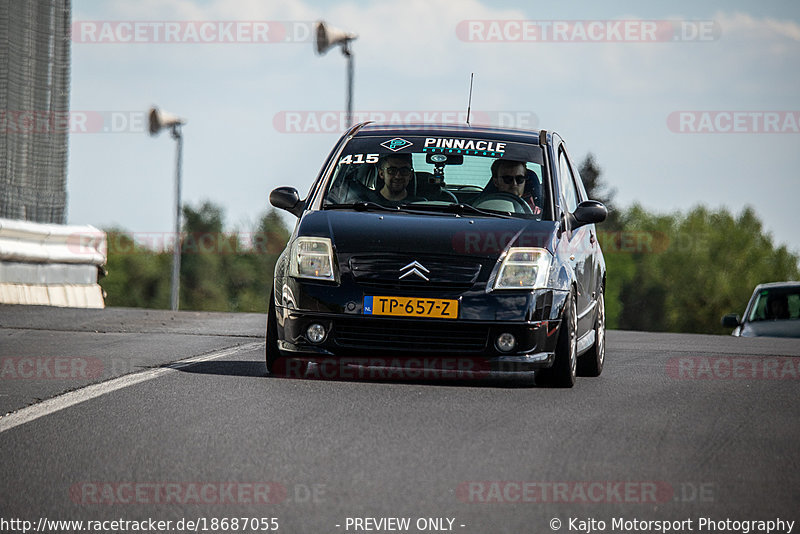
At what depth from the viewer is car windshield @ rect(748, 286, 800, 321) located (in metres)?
19.9

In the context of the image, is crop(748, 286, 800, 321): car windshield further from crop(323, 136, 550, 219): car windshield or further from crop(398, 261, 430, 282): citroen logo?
crop(398, 261, 430, 282): citroen logo

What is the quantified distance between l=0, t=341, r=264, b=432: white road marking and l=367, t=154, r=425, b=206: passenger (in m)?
1.95

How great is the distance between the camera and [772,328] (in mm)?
19578

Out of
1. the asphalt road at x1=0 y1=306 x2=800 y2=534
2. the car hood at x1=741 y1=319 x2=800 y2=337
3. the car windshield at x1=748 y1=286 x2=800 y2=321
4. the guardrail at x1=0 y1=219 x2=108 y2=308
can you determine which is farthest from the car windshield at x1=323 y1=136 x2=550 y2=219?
the car windshield at x1=748 y1=286 x2=800 y2=321

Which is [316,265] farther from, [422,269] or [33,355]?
[33,355]

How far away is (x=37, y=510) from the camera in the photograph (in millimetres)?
4957

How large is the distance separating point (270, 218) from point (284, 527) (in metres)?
135

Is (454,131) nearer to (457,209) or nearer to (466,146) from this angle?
(466,146)

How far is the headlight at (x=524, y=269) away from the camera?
27.9 ft

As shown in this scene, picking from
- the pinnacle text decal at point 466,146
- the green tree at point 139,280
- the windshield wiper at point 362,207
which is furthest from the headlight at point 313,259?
the green tree at point 139,280

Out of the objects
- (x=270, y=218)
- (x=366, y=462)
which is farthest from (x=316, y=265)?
(x=270, y=218)

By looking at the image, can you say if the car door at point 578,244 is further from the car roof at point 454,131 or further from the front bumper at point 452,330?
the front bumper at point 452,330

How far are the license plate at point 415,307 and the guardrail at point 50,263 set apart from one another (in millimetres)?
10589

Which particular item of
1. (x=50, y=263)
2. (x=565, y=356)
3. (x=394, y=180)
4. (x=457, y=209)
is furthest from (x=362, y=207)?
(x=50, y=263)
